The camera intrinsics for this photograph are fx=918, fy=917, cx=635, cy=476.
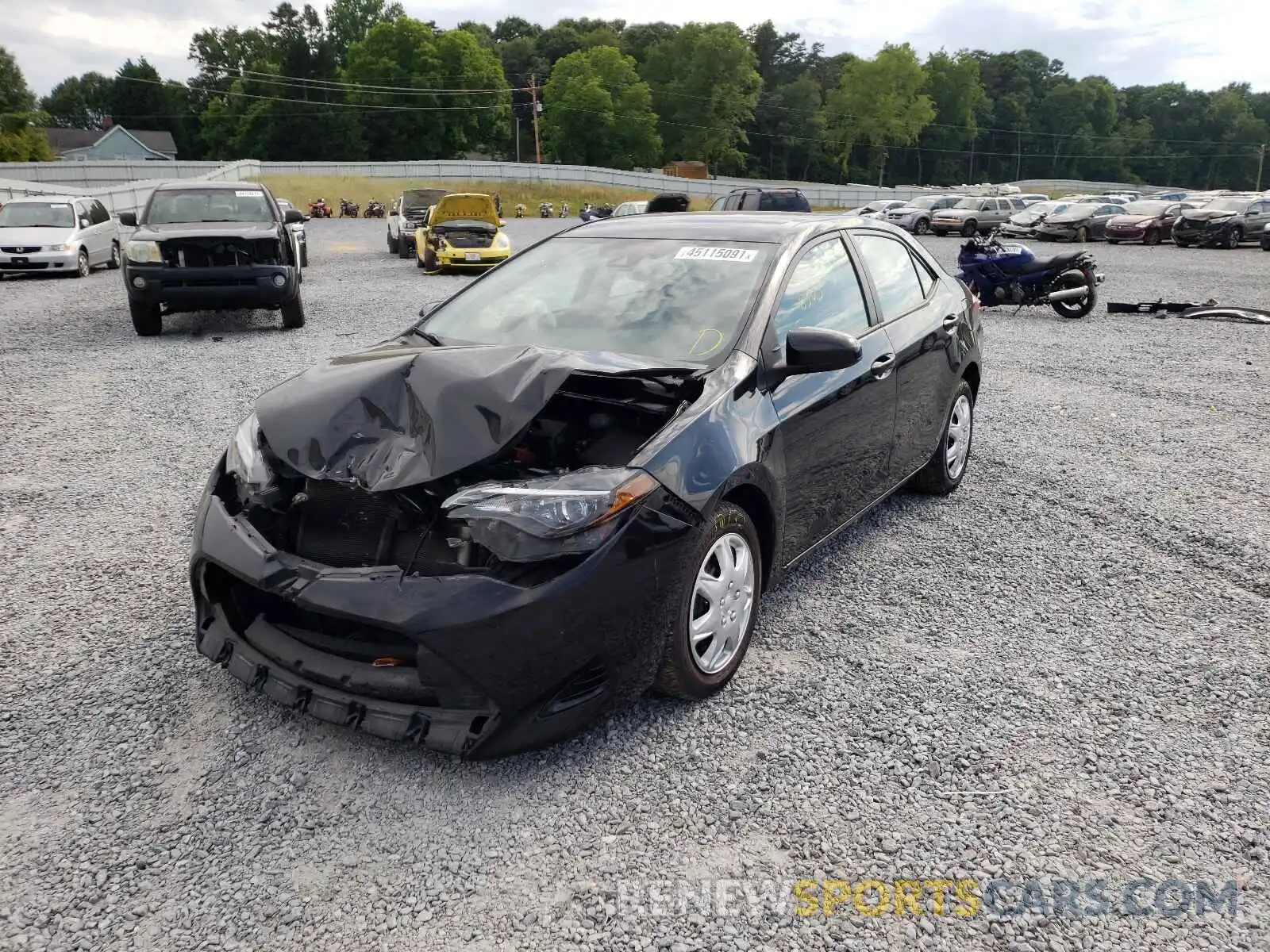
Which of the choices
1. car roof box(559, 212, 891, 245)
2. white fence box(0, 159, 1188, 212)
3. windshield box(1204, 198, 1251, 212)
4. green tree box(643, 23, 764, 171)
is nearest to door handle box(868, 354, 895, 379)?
car roof box(559, 212, 891, 245)

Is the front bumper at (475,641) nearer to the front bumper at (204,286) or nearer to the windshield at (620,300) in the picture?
the windshield at (620,300)

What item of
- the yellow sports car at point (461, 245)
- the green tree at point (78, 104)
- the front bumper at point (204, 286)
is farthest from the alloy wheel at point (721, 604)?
the green tree at point (78, 104)

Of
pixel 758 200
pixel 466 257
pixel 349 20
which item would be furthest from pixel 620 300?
pixel 349 20

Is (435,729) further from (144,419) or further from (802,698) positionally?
(144,419)

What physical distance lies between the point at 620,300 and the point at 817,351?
0.96 metres

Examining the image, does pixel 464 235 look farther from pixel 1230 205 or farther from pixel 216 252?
pixel 1230 205

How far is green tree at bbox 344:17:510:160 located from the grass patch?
106ft

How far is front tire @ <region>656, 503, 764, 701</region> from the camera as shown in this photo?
2.98 meters

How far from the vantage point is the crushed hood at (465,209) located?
20.1 meters

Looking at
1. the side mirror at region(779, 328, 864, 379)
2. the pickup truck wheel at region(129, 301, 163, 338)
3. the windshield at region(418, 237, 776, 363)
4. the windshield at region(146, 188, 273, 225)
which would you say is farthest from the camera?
the windshield at region(146, 188, 273, 225)

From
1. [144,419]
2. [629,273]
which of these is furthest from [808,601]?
[144,419]

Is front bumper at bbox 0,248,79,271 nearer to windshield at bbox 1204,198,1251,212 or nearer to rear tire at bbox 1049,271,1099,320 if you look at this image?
rear tire at bbox 1049,271,1099,320

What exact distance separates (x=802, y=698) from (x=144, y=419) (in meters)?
6.04

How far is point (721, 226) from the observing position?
4.36 meters
